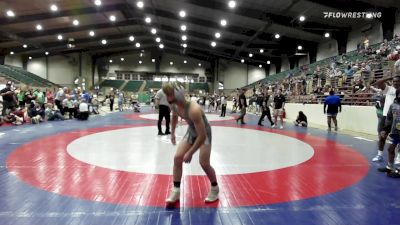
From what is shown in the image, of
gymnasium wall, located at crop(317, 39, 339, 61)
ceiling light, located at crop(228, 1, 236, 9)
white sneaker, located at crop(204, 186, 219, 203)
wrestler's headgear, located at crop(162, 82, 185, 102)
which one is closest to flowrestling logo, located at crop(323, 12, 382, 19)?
ceiling light, located at crop(228, 1, 236, 9)

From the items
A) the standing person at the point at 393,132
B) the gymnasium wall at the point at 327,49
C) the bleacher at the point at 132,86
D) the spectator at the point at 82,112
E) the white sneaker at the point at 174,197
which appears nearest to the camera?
the white sneaker at the point at 174,197

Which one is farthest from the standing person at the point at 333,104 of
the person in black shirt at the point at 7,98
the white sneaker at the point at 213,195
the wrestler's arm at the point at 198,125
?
the person in black shirt at the point at 7,98

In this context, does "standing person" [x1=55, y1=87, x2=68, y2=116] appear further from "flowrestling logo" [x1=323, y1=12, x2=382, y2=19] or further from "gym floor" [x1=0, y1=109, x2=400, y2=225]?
"flowrestling logo" [x1=323, y1=12, x2=382, y2=19]

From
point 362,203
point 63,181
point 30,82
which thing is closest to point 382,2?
point 362,203

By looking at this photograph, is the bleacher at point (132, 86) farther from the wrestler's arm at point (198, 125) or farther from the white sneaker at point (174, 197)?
the wrestler's arm at point (198, 125)

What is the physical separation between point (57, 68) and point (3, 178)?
42.1 m

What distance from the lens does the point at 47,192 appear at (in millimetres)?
3822

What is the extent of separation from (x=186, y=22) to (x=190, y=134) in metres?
24.5

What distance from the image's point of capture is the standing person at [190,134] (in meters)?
3.20

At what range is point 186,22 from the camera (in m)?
26.5

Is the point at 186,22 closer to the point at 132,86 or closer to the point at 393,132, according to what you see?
the point at 393,132

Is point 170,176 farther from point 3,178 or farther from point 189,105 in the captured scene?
point 3,178

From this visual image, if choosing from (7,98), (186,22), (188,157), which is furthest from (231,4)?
(188,157)

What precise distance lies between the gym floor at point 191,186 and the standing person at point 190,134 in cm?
21
